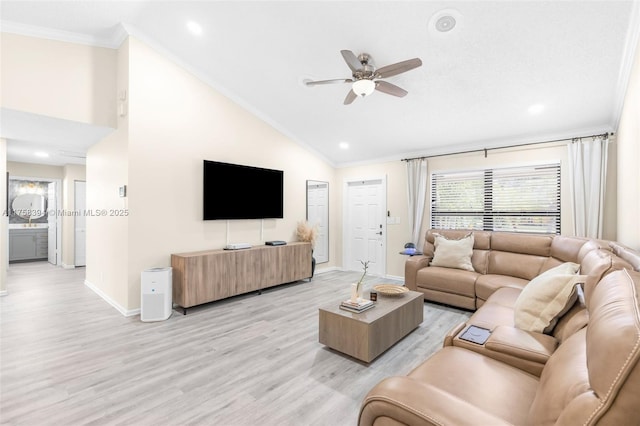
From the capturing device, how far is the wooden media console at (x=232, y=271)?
12.2 ft

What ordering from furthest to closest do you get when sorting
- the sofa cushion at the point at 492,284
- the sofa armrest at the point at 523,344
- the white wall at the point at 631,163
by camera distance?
the sofa cushion at the point at 492,284 < the white wall at the point at 631,163 < the sofa armrest at the point at 523,344

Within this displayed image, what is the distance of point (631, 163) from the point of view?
2574mm

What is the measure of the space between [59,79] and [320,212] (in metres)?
4.57

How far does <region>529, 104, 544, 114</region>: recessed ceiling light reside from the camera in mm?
3520

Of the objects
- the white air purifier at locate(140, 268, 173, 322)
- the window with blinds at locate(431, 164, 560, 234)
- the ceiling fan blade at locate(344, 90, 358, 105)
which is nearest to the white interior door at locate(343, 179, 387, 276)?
the window with blinds at locate(431, 164, 560, 234)

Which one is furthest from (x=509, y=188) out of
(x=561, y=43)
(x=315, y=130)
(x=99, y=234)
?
(x=99, y=234)

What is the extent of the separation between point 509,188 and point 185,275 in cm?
490

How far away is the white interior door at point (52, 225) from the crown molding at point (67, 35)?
5116 mm

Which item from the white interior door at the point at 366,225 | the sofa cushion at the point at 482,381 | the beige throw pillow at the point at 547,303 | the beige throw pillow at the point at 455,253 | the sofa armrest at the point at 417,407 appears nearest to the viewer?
the sofa armrest at the point at 417,407

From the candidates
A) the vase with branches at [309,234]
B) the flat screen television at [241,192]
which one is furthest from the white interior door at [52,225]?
the vase with branches at [309,234]

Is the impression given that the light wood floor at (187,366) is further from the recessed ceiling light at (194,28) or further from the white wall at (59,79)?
the recessed ceiling light at (194,28)

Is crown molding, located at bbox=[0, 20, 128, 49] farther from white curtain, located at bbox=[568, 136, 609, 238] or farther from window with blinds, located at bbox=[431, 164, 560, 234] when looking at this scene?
white curtain, located at bbox=[568, 136, 609, 238]

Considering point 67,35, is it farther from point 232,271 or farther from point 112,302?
point 232,271

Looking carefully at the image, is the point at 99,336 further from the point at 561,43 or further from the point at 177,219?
the point at 561,43
